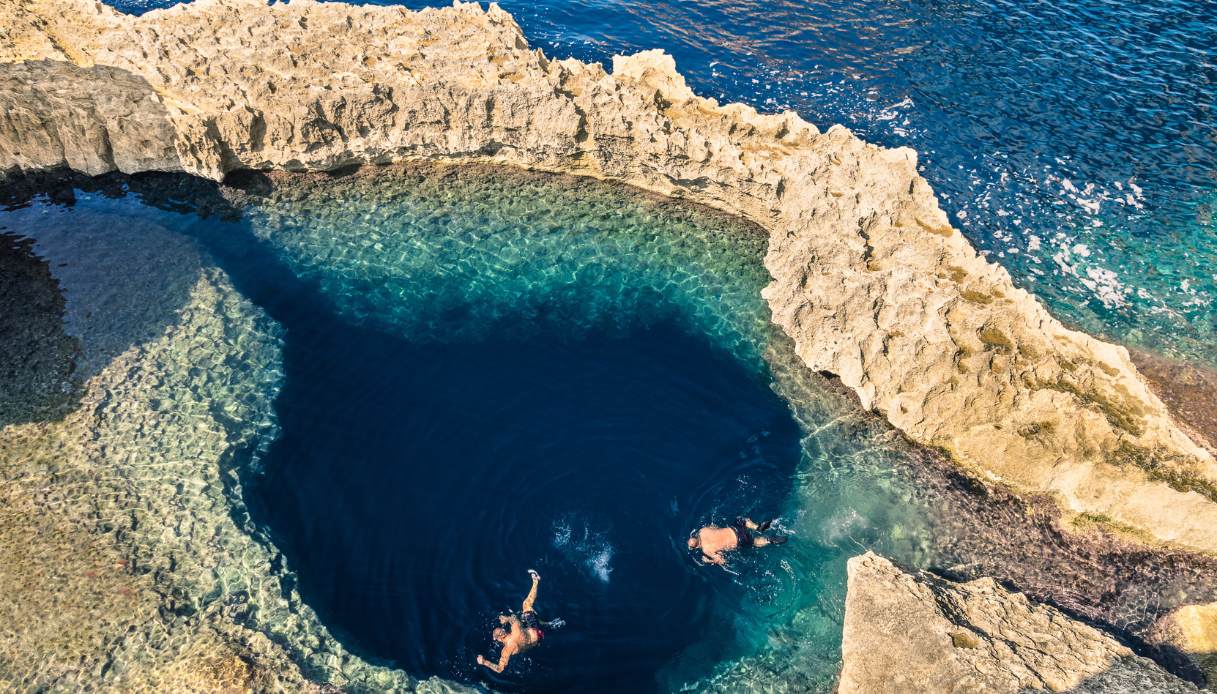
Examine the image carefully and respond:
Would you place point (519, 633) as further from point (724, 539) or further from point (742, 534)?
point (742, 534)

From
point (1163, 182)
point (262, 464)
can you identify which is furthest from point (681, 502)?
point (1163, 182)

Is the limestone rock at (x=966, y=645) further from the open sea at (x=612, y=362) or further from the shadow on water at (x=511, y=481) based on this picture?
the shadow on water at (x=511, y=481)

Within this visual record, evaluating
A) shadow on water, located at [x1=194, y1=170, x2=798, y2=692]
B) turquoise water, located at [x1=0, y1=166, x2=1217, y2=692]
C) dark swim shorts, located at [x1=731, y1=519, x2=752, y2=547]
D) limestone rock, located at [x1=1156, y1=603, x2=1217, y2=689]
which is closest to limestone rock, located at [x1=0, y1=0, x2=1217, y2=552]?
turquoise water, located at [x1=0, y1=166, x2=1217, y2=692]

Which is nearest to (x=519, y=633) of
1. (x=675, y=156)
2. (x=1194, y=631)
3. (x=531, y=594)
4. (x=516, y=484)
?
(x=531, y=594)

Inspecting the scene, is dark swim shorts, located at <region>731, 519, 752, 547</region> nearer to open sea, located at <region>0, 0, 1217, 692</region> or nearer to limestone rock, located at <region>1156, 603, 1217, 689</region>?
open sea, located at <region>0, 0, 1217, 692</region>

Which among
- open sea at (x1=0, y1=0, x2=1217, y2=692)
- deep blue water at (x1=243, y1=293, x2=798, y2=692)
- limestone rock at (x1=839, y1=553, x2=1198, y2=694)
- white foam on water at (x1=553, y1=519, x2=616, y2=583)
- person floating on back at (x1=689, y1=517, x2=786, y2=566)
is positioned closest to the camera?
limestone rock at (x1=839, y1=553, x2=1198, y2=694)

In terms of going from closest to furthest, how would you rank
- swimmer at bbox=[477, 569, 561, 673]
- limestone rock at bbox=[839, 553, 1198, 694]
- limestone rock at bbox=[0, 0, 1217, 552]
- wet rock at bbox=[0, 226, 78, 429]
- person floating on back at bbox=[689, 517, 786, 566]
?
limestone rock at bbox=[839, 553, 1198, 694] → swimmer at bbox=[477, 569, 561, 673] → person floating on back at bbox=[689, 517, 786, 566] → wet rock at bbox=[0, 226, 78, 429] → limestone rock at bbox=[0, 0, 1217, 552]
